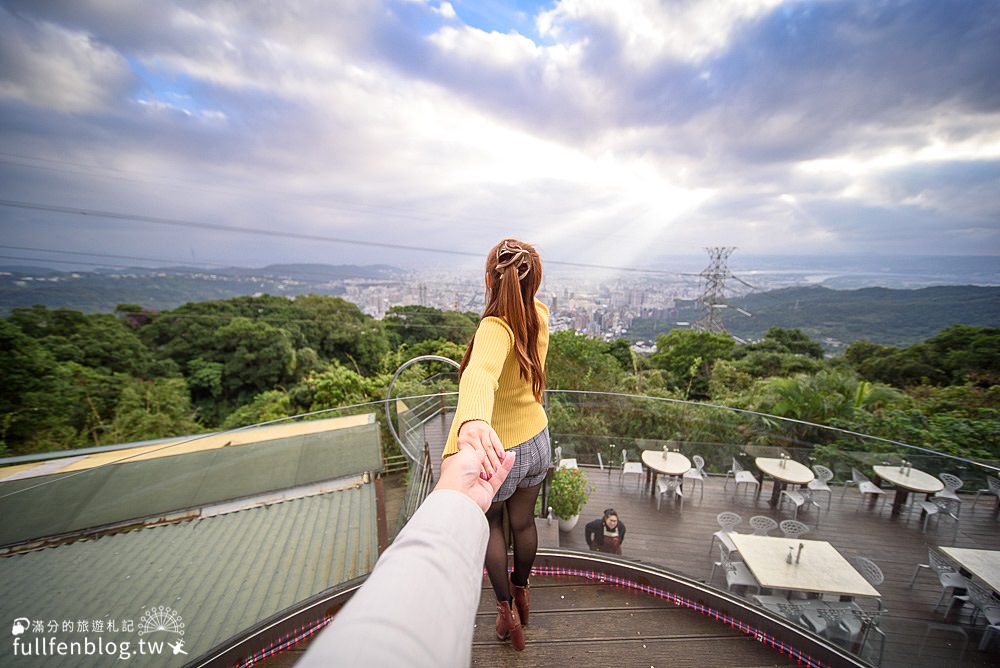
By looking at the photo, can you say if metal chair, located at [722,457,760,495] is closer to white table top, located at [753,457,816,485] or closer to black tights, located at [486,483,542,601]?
white table top, located at [753,457,816,485]

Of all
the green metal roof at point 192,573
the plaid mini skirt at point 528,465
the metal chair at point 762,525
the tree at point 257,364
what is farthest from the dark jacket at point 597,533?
the tree at point 257,364

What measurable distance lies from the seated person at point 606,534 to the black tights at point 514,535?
173 cm

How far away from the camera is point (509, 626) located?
78.3 inches

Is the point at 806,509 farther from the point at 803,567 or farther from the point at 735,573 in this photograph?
the point at 735,573

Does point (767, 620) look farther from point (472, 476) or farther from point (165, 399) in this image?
point (165, 399)

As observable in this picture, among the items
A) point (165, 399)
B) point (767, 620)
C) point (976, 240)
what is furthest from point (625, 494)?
point (976, 240)

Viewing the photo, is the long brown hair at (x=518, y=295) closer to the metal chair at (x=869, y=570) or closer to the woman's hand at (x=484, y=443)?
the woman's hand at (x=484, y=443)

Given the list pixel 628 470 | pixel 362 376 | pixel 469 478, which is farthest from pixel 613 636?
pixel 362 376

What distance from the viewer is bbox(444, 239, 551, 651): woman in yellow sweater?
1.14 meters

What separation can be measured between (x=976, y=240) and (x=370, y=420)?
3261 inches

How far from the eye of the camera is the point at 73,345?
60.6 feet

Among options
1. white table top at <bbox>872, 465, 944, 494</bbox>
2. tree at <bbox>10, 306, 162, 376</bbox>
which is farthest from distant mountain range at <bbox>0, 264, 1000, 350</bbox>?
white table top at <bbox>872, 465, 944, 494</bbox>

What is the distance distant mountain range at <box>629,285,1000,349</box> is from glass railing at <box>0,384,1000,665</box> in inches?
1121

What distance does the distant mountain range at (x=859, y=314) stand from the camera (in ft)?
88.3
